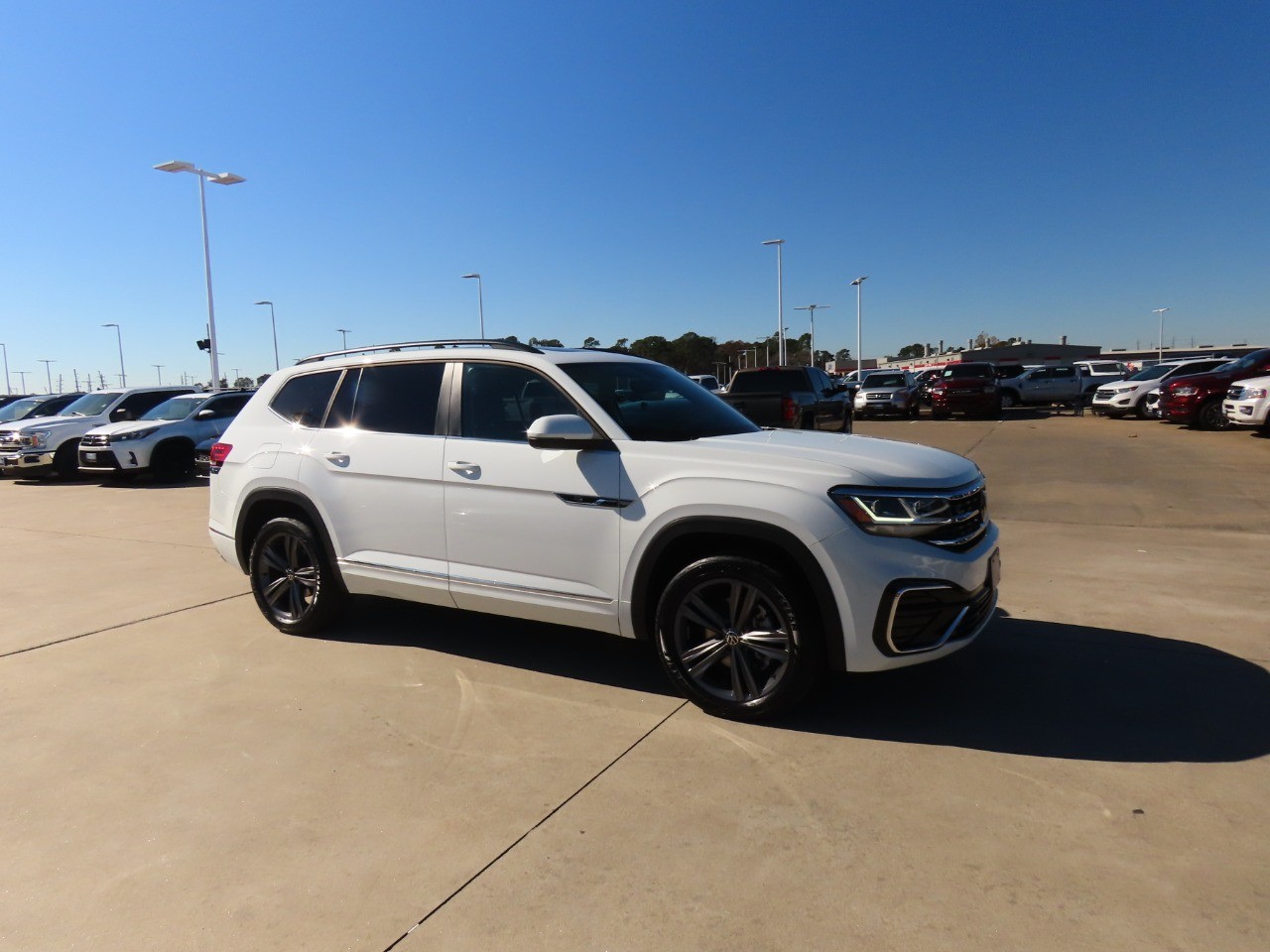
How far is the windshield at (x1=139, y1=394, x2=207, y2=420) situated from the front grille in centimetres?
1444

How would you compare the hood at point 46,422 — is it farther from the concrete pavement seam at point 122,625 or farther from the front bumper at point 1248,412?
the front bumper at point 1248,412

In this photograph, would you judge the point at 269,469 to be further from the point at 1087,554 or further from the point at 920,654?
the point at 1087,554

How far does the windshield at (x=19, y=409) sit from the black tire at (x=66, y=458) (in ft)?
13.3

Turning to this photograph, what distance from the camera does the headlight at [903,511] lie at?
3406 millimetres

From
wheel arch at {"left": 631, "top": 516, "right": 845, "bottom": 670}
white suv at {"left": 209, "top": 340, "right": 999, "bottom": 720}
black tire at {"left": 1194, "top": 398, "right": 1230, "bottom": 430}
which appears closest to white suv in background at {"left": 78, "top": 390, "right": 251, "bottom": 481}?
white suv at {"left": 209, "top": 340, "right": 999, "bottom": 720}

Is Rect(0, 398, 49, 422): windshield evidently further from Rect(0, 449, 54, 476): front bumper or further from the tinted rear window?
the tinted rear window

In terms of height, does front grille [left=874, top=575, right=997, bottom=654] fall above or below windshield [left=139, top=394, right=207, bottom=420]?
below

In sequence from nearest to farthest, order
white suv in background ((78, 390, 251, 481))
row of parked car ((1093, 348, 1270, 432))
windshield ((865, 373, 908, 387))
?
white suv in background ((78, 390, 251, 481)) → row of parked car ((1093, 348, 1270, 432)) → windshield ((865, 373, 908, 387))

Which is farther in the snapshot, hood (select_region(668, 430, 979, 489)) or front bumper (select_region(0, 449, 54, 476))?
front bumper (select_region(0, 449, 54, 476))

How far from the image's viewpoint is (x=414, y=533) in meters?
4.48

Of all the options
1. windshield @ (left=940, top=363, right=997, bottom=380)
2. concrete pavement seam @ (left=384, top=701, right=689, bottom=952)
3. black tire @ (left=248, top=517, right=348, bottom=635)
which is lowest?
concrete pavement seam @ (left=384, top=701, right=689, bottom=952)

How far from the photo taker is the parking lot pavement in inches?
95.2

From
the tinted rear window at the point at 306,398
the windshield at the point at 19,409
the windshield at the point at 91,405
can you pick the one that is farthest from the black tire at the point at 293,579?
the windshield at the point at 19,409

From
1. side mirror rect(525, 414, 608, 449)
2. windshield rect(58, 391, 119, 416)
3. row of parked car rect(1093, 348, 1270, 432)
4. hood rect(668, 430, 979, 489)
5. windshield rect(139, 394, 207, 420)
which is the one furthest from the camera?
row of parked car rect(1093, 348, 1270, 432)
